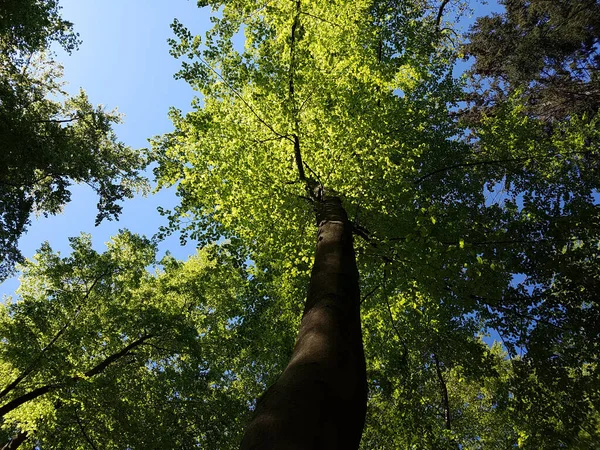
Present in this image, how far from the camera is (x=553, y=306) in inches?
329

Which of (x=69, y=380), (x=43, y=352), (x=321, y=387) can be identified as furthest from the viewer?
(x=43, y=352)

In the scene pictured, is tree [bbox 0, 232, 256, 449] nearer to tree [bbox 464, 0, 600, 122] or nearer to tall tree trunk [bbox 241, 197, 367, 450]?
tall tree trunk [bbox 241, 197, 367, 450]

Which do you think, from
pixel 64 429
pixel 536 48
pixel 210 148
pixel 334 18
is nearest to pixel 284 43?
pixel 334 18

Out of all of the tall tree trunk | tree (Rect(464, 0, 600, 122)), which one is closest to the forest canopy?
the tall tree trunk

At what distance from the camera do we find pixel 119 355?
39.3ft

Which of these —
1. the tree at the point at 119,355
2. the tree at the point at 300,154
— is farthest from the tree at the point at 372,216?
the tree at the point at 119,355

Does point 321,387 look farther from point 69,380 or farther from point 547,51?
point 547,51

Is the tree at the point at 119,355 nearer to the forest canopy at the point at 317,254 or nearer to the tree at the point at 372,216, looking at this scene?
the forest canopy at the point at 317,254

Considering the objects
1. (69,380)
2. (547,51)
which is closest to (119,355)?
(69,380)

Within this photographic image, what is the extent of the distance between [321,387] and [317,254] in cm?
261

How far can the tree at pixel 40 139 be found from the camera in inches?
427

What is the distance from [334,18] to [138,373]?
1204 cm

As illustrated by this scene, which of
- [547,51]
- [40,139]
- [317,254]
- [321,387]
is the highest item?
[547,51]

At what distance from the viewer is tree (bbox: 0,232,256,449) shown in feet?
29.5
